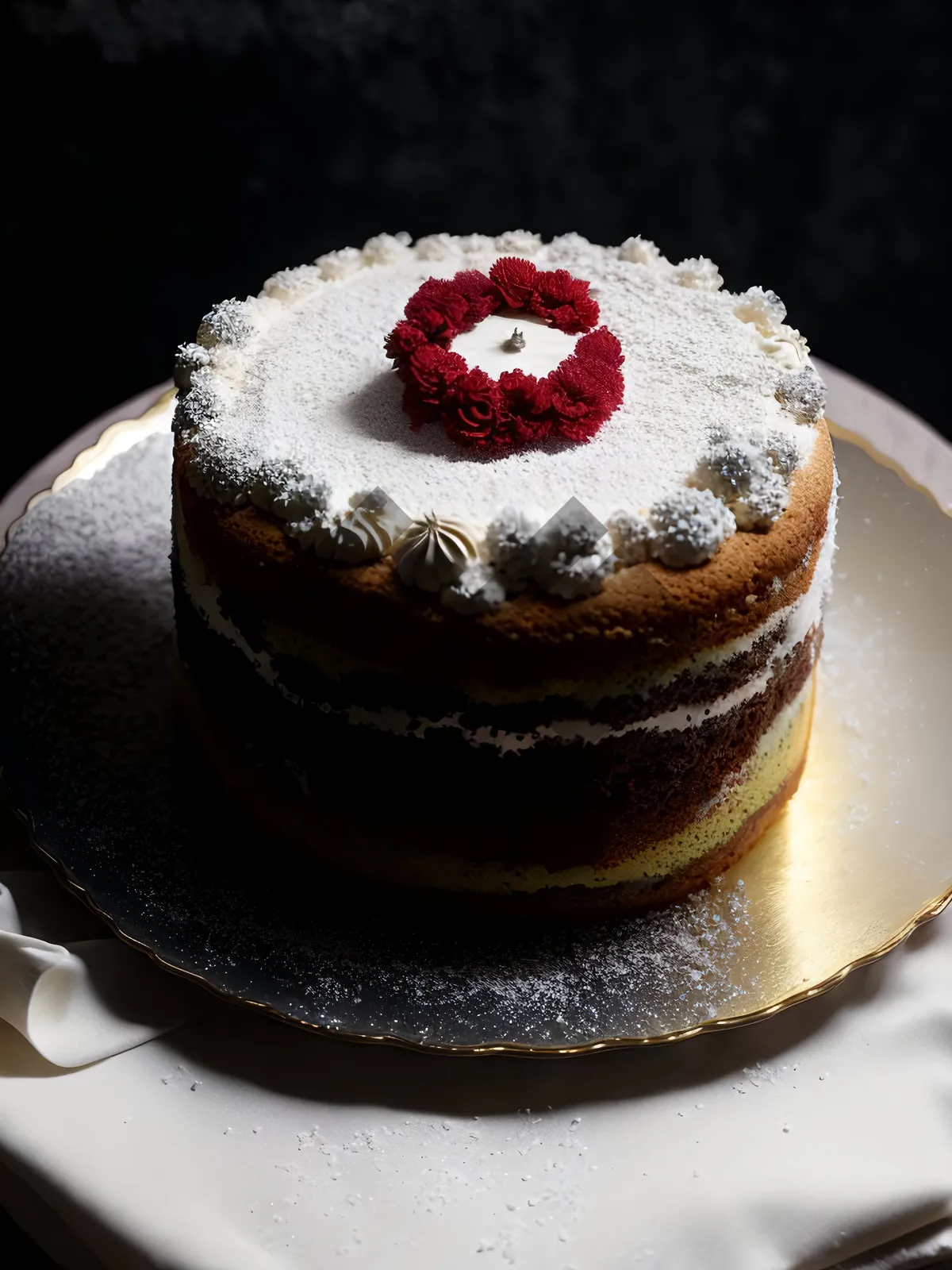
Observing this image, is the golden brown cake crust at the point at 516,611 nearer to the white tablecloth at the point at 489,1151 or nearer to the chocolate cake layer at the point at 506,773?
the chocolate cake layer at the point at 506,773

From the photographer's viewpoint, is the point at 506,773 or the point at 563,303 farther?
the point at 563,303

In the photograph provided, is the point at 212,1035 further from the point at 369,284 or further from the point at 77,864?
the point at 369,284

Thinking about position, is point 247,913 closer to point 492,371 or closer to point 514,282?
point 492,371

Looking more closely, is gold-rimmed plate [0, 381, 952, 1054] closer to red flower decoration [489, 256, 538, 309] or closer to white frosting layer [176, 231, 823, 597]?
white frosting layer [176, 231, 823, 597]

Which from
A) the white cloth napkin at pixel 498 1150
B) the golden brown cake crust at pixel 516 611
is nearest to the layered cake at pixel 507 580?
the golden brown cake crust at pixel 516 611

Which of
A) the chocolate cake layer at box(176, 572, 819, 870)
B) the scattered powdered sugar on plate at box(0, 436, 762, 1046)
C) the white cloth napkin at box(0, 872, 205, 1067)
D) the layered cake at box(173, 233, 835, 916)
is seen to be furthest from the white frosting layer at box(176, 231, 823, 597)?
the white cloth napkin at box(0, 872, 205, 1067)

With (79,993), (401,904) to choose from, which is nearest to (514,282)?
(401,904)

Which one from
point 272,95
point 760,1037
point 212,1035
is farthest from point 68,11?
point 760,1037
